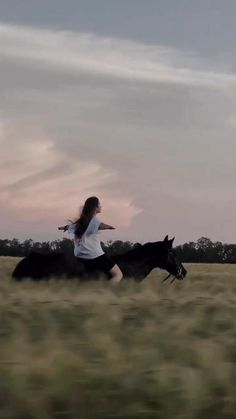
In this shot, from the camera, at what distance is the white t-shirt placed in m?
13.6

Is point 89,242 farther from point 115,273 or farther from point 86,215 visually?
point 115,273

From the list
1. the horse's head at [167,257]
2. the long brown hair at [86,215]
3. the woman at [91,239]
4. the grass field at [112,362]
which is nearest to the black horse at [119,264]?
the horse's head at [167,257]

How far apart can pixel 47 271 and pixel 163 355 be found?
10.5 meters

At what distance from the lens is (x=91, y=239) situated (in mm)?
13742

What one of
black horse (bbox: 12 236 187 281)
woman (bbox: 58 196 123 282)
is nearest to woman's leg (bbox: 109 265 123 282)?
woman (bbox: 58 196 123 282)

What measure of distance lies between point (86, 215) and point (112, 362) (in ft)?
32.4

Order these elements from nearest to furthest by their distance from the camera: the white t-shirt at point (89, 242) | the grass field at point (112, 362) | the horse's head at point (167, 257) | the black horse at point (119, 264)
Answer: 1. the grass field at point (112, 362)
2. the white t-shirt at point (89, 242)
3. the black horse at point (119, 264)
4. the horse's head at point (167, 257)

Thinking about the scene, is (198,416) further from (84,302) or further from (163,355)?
(84,302)

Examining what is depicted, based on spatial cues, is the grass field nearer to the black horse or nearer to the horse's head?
the black horse

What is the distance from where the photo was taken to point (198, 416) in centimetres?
352

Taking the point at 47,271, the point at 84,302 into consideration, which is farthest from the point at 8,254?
the point at 84,302

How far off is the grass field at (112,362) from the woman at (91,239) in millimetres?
7880

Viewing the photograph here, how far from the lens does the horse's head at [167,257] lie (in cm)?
1614

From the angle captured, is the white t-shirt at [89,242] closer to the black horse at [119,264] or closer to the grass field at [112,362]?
the black horse at [119,264]
